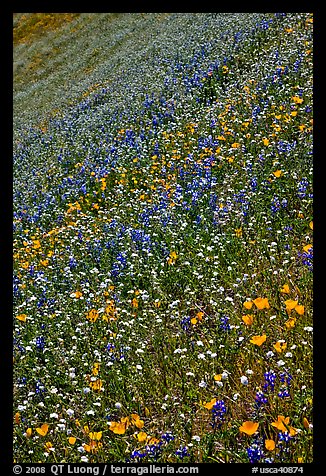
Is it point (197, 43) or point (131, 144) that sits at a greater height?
point (197, 43)

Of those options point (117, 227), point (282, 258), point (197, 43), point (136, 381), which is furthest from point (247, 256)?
point (197, 43)

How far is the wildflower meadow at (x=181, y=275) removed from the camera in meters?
3.74

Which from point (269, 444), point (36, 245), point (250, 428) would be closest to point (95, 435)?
point (250, 428)

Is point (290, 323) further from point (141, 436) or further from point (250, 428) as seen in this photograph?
point (141, 436)

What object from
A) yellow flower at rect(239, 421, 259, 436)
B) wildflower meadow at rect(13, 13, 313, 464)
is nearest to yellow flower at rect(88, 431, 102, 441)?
wildflower meadow at rect(13, 13, 313, 464)

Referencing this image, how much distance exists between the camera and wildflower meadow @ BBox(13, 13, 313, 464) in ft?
12.3

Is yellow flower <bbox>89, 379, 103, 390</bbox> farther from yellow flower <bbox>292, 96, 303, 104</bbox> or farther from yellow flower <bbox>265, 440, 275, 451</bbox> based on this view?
yellow flower <bbox>292, 96, 303, 104</bbox>

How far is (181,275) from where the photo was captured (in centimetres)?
548

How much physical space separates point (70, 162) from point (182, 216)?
6.08 m

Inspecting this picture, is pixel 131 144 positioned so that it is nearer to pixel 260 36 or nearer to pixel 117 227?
pixel 117 227

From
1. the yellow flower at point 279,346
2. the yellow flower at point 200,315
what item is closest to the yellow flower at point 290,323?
the yellow flower at point 279,346

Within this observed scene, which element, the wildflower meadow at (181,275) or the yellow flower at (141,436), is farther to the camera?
the wildflower meadow at (181,275)

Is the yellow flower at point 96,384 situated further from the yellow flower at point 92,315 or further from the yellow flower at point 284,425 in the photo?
the yellow flower at point 284,425
